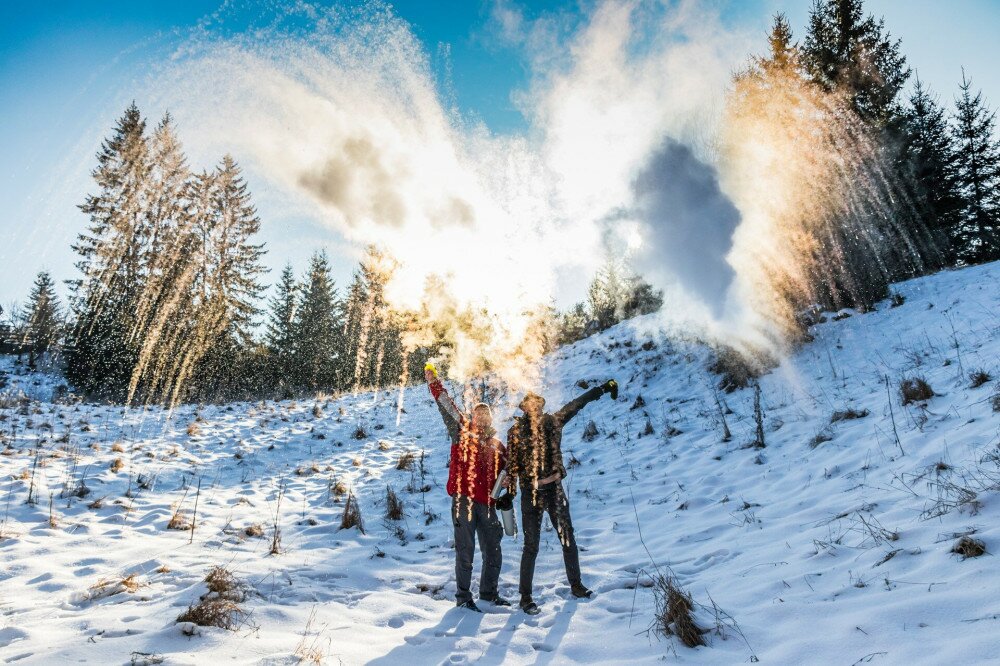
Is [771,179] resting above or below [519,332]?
above

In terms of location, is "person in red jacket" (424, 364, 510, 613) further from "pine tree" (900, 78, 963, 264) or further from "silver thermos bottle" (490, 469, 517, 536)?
"pine tree" (900, 78, 963, 264)

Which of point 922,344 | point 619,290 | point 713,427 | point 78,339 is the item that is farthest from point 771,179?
point 78,339

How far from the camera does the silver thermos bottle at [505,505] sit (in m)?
4.66

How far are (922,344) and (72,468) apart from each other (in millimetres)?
14640

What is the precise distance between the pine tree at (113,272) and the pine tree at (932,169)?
95.9 feet

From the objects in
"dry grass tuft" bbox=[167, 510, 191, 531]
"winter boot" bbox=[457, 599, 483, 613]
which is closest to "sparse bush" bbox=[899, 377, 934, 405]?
"winter boot" bbox=[457, 599, 483, 613]

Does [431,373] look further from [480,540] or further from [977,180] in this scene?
[977,180]

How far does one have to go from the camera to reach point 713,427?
8.75m

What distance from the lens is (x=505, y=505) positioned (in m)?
4.65

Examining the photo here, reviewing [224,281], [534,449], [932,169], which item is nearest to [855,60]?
[932,169]

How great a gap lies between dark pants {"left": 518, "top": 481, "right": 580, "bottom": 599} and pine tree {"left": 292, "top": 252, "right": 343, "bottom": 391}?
84.1 feet

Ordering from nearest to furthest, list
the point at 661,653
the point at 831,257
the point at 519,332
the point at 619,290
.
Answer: the point at 661,653 < the point at 831,257 < the point at 519,332 < the point at 619,290

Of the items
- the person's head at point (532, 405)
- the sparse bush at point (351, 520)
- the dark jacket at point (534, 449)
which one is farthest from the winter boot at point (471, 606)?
the sparse bush at point (351, 520)

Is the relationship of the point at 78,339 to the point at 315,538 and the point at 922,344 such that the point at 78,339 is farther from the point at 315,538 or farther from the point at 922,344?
the point at 922,344
